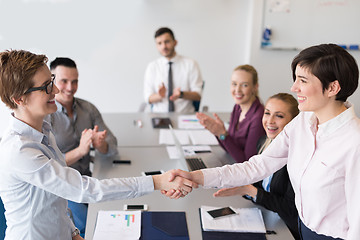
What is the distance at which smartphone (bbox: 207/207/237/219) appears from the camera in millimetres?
1734

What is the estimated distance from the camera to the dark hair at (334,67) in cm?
127

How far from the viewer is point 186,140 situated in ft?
9.52

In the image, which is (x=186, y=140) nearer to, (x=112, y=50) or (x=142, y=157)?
(x=142, y=157)

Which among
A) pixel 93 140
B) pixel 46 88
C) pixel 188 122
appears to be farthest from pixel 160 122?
pixel 46 88

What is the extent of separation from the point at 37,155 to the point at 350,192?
1.21 metres

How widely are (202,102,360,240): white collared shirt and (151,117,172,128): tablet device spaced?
1823mm

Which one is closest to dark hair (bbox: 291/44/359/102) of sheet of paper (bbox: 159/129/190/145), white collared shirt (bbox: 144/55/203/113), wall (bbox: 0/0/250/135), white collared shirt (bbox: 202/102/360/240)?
white collared shirt (bbox: 202/102/360/240)

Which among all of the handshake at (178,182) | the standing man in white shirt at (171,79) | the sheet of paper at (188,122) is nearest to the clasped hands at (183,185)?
the handshake at (178,182)

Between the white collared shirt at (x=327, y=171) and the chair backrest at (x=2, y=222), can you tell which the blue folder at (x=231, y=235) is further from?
the chair backrest at (x=2, y=222)

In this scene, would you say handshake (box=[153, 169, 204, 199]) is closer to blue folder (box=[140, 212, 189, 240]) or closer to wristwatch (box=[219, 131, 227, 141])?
blue folder (box=[140, 212, 189, 240])

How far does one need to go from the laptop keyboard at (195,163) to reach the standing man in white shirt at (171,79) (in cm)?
159

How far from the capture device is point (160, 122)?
337 centimetres

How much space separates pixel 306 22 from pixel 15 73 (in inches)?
176

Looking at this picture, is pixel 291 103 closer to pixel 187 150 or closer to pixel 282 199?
pixel 282 199
